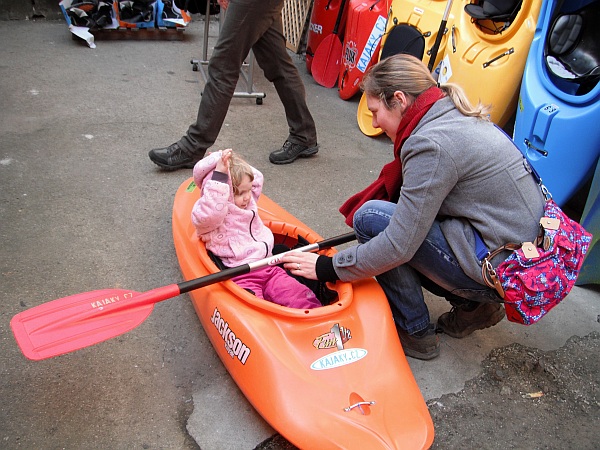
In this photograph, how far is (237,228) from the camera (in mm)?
2184

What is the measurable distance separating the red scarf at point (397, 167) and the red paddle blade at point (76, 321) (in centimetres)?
87

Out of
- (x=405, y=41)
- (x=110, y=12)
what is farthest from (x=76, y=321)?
(x=110, y=12)

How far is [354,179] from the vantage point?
3.51 meters

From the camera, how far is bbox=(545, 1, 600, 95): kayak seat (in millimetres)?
2918

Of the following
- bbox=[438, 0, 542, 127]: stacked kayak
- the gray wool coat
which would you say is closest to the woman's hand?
the gray wool coat

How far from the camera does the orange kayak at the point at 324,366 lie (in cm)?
161

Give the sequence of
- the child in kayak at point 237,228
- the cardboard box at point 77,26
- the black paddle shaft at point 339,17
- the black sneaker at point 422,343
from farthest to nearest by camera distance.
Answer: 1. the cardboard box at point 77,26
2. the black paddle shaft at point 339,17
3. the black sneaker at point 422,343
4. the child in kayak at point 237,228

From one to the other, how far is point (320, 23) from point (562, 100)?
258 centimetres

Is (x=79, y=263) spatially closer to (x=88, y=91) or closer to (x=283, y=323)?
(x=283, y=323)

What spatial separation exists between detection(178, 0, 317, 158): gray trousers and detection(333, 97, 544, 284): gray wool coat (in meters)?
1.50

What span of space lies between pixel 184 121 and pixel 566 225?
2720 mm

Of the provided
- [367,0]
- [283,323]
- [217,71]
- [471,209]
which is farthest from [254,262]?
[367,0]

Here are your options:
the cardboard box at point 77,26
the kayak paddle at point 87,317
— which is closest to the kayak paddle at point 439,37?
the kayak paddle at point 87,317

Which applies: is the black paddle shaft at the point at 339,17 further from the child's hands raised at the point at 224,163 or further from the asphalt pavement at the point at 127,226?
the child's hands raised at the point at 224,163
